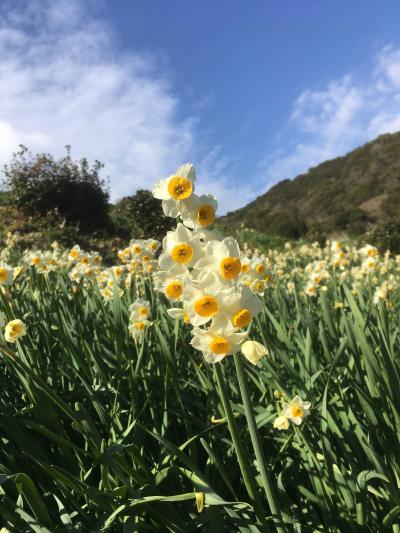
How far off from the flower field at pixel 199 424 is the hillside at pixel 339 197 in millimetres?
25728

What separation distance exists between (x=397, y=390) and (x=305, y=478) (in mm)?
469

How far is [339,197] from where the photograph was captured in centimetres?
4347

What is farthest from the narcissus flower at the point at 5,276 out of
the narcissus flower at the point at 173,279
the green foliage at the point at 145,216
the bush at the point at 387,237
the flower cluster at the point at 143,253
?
the green foliage at the point at 145,216

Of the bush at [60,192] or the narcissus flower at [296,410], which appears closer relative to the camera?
the narcissus flower at [296,410]

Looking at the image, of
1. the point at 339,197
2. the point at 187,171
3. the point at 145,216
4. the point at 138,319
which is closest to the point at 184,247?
the point at 187,171

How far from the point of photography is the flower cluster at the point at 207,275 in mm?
1026

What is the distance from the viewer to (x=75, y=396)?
75.9 inches

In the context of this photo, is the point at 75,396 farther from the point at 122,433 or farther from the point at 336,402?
the point at 336,402

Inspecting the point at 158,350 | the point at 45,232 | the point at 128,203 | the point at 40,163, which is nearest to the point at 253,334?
the point at 158,350

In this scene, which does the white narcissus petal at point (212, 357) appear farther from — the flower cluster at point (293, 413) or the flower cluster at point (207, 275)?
the flower cluster at point (293, 413)

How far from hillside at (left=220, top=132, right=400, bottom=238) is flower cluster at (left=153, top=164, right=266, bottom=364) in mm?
26568

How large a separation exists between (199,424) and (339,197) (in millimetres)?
44491

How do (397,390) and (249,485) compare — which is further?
(397,390)

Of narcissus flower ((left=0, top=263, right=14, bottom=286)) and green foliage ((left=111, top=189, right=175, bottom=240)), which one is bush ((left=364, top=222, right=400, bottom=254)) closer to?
green foliage ((left=111, top=189, right=175, bottom=240))
